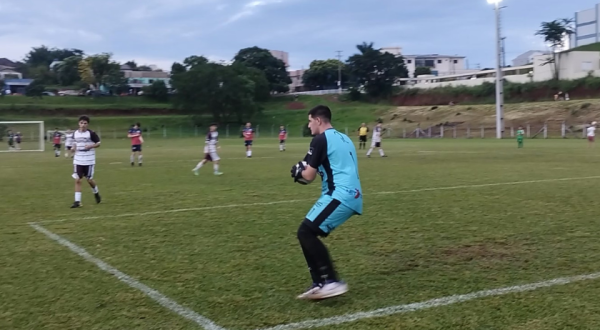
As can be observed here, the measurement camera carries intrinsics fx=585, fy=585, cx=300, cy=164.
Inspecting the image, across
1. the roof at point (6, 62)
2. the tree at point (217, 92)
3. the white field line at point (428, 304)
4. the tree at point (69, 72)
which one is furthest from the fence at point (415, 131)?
the roof at point (6, 62)

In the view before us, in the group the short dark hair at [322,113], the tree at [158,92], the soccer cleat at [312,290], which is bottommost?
the soccer cleat at [312,290]

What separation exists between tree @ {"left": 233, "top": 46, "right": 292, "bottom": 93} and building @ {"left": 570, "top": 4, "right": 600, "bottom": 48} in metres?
55.8

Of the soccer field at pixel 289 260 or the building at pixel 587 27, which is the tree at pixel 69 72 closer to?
the building at pixel 587 27

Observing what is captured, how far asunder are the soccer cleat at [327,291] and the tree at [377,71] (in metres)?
97.4

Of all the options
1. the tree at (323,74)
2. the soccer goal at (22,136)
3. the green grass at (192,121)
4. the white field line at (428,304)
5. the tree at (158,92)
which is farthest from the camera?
the tree at (323,74)

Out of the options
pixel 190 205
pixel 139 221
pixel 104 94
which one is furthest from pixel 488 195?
pixel 104 94

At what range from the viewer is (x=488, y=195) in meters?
13.6

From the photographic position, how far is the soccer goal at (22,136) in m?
47.5

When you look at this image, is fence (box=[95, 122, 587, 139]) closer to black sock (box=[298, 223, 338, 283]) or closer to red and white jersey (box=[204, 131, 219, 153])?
red and white jersey (box=[204, 131, 219, 153])

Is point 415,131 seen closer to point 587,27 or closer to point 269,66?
point 269,66

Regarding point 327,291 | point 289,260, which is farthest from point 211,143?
point 327,291

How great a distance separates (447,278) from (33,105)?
318 ft

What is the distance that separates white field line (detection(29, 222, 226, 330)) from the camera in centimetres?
541

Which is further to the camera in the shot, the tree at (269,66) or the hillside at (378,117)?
the tree at (269,66)
